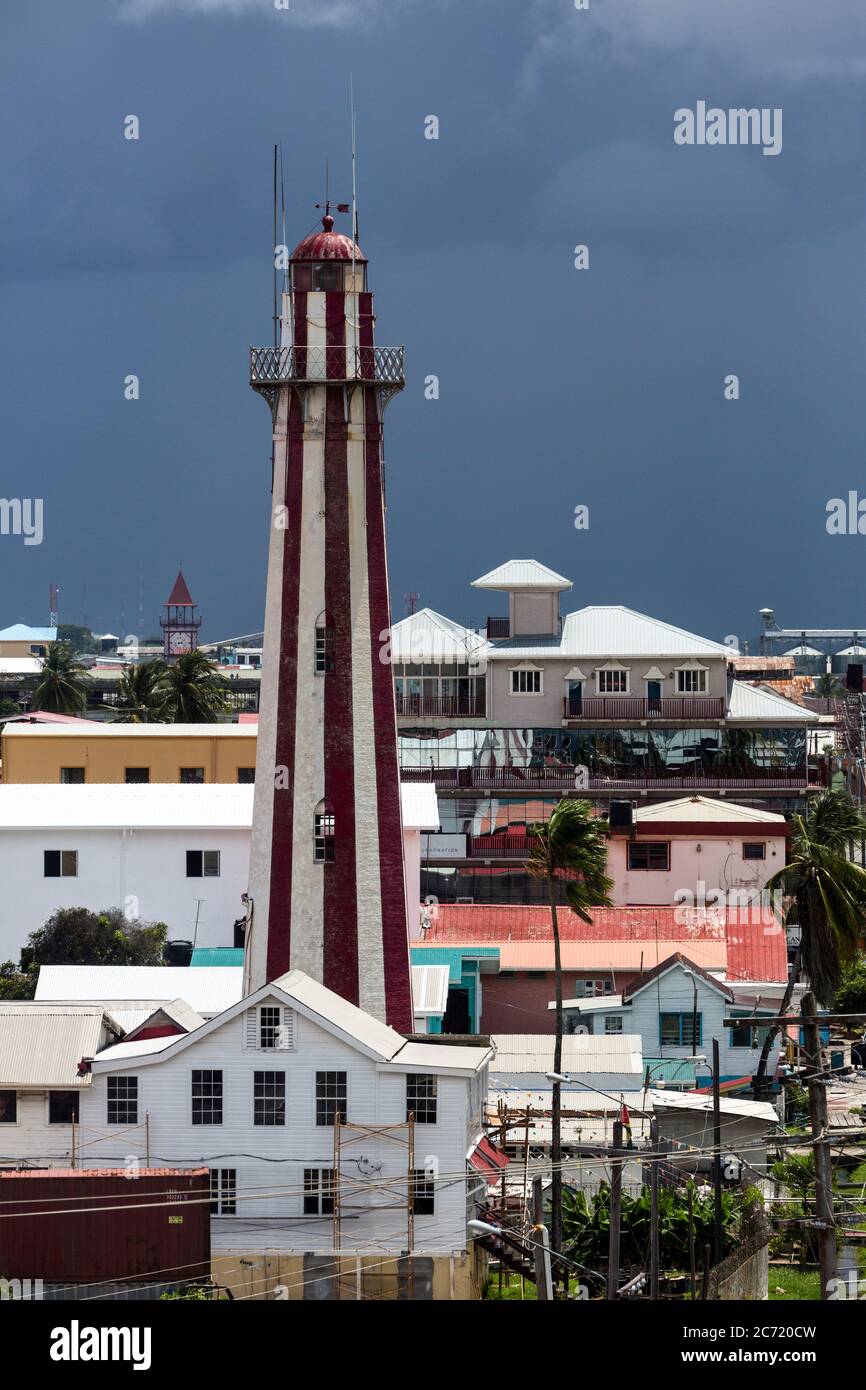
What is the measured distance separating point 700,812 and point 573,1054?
3044 cm

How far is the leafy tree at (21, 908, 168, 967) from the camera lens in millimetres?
67500

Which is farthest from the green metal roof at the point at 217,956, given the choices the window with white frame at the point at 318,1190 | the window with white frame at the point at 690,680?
the window with white frame at the point at 690,680

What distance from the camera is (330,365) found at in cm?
4916

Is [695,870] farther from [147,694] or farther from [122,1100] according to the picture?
[147,694]

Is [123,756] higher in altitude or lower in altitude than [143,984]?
higher

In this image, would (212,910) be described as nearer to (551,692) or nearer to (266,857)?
(266,857)

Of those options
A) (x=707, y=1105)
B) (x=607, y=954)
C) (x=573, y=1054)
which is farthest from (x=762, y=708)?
(x=707, y=1105)

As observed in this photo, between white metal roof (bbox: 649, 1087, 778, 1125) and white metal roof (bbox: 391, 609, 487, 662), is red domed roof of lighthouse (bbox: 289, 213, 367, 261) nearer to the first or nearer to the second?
white metal roof (bbox: 649, 1087, 778, 1125)

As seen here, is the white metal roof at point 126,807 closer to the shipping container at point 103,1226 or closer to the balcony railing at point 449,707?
the shipping container at point 103,1226

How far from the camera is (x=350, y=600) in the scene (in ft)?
162

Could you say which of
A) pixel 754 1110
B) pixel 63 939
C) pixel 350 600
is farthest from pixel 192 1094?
pixel 63 939

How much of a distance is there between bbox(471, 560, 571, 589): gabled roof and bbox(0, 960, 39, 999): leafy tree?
5083 centimetres

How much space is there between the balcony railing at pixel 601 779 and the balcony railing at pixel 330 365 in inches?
2291
